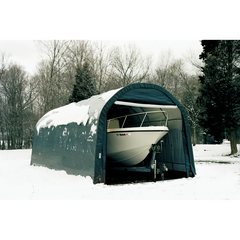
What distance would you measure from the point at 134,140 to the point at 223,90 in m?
10.8

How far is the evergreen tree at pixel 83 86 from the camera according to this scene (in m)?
25.7

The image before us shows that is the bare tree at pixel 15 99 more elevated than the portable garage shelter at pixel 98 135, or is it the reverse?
the bare tree at pixel 15 99

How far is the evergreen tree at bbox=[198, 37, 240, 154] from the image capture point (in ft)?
53.8

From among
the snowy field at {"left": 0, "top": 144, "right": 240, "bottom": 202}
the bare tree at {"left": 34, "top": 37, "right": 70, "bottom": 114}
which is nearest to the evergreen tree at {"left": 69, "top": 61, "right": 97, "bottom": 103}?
the bare tree at {"left": 34, "top": 37, "right": 70, "bottom": 114}

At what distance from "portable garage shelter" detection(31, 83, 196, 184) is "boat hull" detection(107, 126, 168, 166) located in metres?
0.92

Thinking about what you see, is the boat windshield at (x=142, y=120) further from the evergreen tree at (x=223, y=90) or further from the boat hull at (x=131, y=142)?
the evergreen tree at (x=223, y=90)

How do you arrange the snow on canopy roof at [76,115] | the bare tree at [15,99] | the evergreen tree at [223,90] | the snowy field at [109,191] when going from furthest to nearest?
the bare tree at [15,99]
the evergreen tree at [223,90]
the snow on canopy roof at [76,115]
the snowy field at [109,191]

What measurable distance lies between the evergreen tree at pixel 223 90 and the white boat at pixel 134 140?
8.59 metres

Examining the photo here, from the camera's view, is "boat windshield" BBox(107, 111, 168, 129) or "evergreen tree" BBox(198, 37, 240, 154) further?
"evergreen tree" BBox(198, 37, 240, 154)

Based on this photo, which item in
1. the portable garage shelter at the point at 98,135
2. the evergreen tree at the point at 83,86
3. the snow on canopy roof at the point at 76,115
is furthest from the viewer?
the evergreen tree at the point at 83,86

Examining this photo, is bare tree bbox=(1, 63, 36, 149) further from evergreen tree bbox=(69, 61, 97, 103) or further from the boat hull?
the boat hull

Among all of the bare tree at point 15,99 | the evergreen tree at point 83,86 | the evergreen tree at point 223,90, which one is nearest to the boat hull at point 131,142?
the evergreen tree at point 223,90
